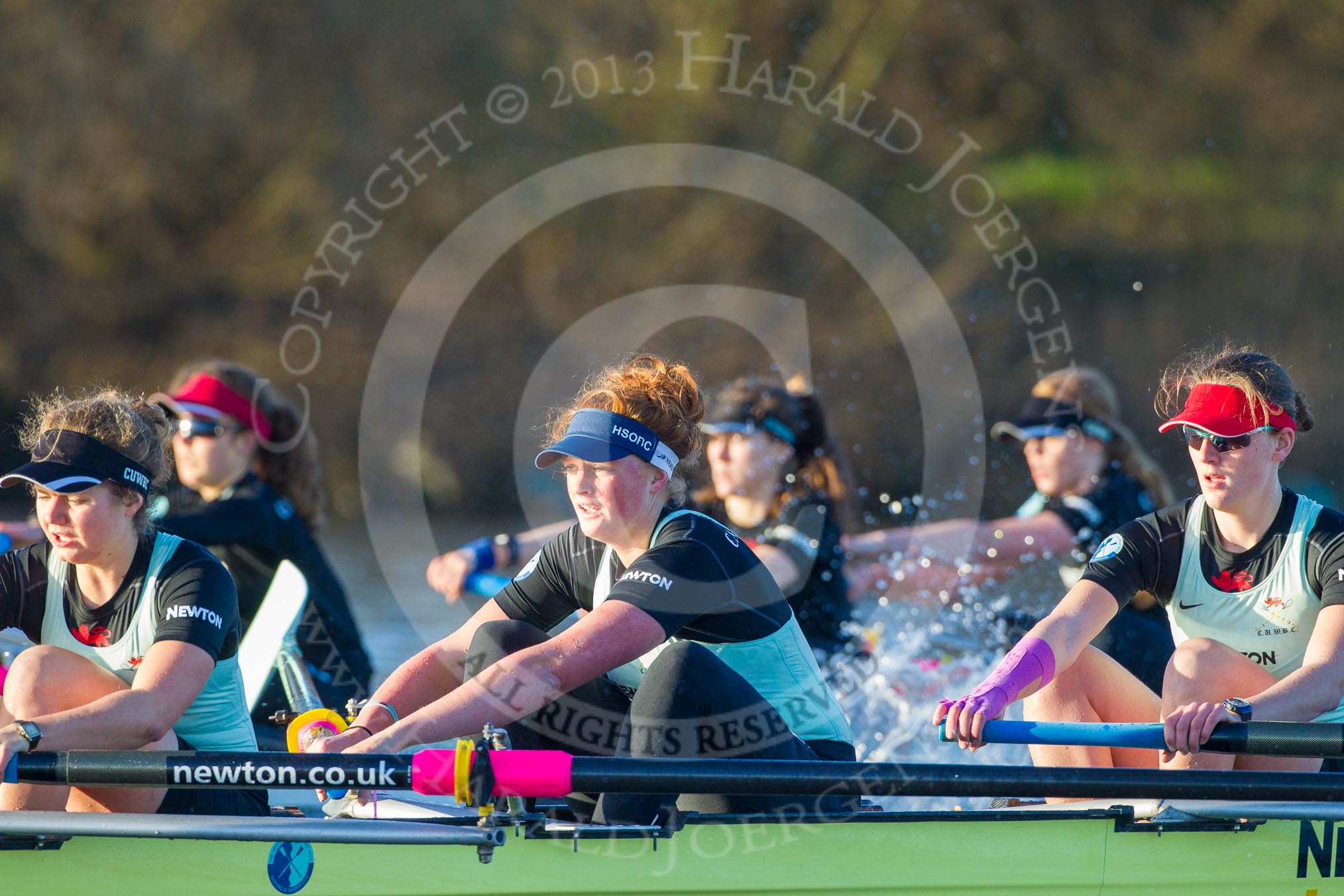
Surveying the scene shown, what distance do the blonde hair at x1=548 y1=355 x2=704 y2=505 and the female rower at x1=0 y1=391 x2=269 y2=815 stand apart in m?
0.81

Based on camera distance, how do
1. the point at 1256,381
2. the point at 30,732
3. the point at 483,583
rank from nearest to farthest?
1. the point at 30,732
2. the point at 1256,381
3. the point at 483,583

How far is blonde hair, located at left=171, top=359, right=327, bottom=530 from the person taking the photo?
462 centimetres

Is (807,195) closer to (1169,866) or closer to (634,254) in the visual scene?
(634,254)

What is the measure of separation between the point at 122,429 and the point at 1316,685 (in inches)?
92.7

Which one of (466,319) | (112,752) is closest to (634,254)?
(466,319)

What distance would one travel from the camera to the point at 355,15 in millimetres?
13922

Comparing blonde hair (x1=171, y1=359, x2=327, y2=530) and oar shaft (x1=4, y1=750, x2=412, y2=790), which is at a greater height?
blonde hair (x1=171, y1=359, x2=327, y2=530)

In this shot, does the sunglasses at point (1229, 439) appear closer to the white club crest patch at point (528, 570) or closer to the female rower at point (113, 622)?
the white club crest patch at point (528, 570)

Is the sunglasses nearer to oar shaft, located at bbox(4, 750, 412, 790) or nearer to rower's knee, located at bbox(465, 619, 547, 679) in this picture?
rower's knee, located at bbox(465, 619, 547, 679)

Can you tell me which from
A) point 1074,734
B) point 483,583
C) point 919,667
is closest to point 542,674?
point 1074,734

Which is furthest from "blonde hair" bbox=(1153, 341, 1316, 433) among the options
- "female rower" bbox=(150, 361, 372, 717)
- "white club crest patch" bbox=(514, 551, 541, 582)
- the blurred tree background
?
the blurred tree background

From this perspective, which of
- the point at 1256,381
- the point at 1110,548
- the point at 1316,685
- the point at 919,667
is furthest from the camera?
the point at 919,667

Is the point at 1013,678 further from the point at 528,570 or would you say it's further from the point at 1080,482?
the point at 1080,482

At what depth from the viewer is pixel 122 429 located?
8.89ft
